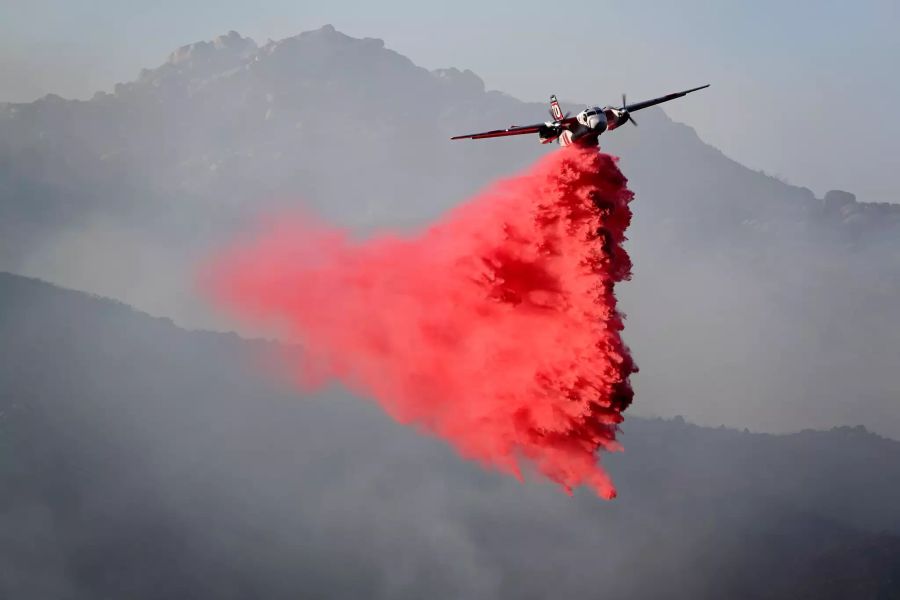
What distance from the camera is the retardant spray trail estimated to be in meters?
49.1

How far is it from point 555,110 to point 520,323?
46.9ft

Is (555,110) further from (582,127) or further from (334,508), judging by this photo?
(334,508)

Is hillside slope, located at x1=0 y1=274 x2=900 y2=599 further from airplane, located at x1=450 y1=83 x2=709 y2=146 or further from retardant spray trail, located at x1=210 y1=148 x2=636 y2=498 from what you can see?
airplane, located at x1=450 y1=83 x2=709 y2=146

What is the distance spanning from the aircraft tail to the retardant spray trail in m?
5.82

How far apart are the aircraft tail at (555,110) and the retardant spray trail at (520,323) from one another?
5.82 m

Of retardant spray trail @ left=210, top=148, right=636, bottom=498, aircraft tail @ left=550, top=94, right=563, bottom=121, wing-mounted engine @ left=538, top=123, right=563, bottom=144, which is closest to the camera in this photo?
retardant spray trail @ left=210, top=148, right=636, bottom=498

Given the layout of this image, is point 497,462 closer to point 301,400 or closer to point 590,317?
point 590,317

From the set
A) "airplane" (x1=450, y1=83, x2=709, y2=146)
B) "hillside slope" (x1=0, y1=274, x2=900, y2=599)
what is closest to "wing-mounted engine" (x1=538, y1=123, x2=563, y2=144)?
"airplane" (x1=450, y1=83, x2=709, y2=146)

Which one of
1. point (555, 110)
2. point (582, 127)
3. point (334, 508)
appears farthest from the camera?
point (334, 508)

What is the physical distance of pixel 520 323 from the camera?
176 feet

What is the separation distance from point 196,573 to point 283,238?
90.4 meters

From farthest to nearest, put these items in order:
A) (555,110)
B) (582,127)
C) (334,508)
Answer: (334,508) < (555,110) < (582,127)

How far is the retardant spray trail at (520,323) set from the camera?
49.1 metres

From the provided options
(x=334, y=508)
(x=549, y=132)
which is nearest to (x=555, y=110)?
(x=549, y=132)
